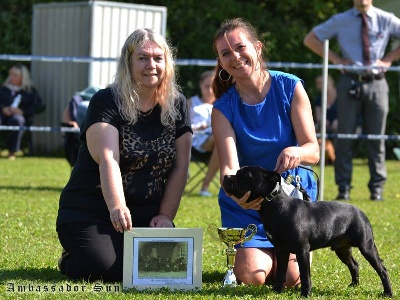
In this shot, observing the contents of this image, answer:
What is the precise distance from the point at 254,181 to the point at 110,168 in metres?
0.77

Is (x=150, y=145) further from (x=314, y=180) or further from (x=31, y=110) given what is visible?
(x=31, y=110)

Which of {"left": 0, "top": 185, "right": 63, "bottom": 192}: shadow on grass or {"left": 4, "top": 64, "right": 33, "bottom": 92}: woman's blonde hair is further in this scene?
{"left": 4, "top": 64, "right": 33, "bottom": 92}: woman's blonde hair

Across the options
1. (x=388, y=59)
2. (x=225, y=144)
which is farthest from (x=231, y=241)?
(x=388, y=59)

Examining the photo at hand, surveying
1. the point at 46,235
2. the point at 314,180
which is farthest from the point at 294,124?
the point at 46,235

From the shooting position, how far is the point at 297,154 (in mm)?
4453

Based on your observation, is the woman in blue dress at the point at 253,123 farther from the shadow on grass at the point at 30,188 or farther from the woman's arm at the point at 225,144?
the shadow on grass at the point at 30,188

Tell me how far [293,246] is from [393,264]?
1.42m

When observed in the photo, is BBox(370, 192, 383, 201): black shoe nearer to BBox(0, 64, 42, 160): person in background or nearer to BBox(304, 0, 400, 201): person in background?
BBox(304, 0, 400, 201): person in background

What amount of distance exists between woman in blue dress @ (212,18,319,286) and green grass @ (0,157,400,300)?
0.26m

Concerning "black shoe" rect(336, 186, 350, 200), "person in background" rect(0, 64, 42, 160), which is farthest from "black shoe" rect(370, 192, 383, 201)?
"person in background" rect(0, 64, 42, 160)

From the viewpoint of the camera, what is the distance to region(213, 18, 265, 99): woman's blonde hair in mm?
4793

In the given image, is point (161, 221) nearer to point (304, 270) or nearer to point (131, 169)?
point (131, 169)

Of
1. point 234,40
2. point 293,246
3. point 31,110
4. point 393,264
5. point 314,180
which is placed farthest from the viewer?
point 31,110

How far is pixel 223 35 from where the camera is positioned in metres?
4.77
